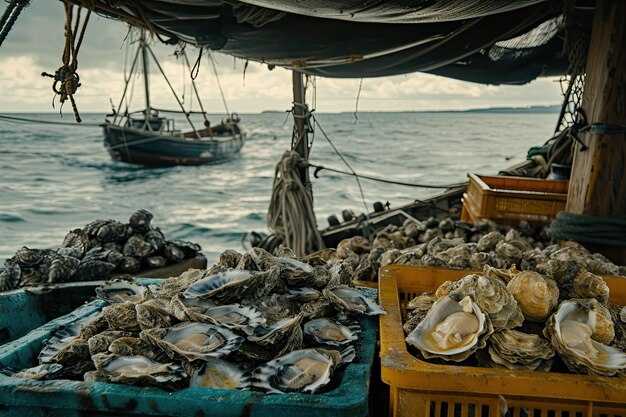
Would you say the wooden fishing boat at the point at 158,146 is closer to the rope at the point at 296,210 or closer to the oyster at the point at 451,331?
the rope at the point at 296,210

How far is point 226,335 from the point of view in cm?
144

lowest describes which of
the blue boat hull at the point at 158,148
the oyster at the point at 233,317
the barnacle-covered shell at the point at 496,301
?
the blue boat hull at the point at 158,148

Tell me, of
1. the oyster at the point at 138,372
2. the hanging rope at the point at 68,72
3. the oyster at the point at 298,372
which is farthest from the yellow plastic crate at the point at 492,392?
the hanging rope at the point at 68,72

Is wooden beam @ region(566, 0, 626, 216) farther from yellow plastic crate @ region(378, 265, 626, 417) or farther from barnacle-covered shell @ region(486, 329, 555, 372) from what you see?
yellow plastic crate @ region(378, 265, 626, 417)

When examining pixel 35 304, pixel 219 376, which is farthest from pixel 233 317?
pixel 35 304

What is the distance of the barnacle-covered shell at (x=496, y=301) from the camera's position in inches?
55.9

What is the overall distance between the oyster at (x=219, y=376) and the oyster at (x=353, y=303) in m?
0.44

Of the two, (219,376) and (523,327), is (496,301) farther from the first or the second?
(219,376)

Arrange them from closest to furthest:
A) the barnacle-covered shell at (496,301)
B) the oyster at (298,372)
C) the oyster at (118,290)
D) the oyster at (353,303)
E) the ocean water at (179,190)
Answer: the oyster at (298,372)
the barnacle-covered shell at (496,301)
the oyster at (353,303)
the oyster at (118,290)
the ocean water at (179,190)

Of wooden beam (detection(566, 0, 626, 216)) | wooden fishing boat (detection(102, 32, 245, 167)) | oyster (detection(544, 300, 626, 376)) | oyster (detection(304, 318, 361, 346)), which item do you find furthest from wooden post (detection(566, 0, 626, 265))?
wooden fishing boat (detection(102, 32, 245, 167))

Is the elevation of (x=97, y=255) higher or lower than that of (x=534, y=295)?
lower

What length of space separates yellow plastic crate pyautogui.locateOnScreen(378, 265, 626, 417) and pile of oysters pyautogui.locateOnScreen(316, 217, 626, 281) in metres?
0.65

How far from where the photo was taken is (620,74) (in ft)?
9.76

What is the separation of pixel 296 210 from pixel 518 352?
4186 millimetres
